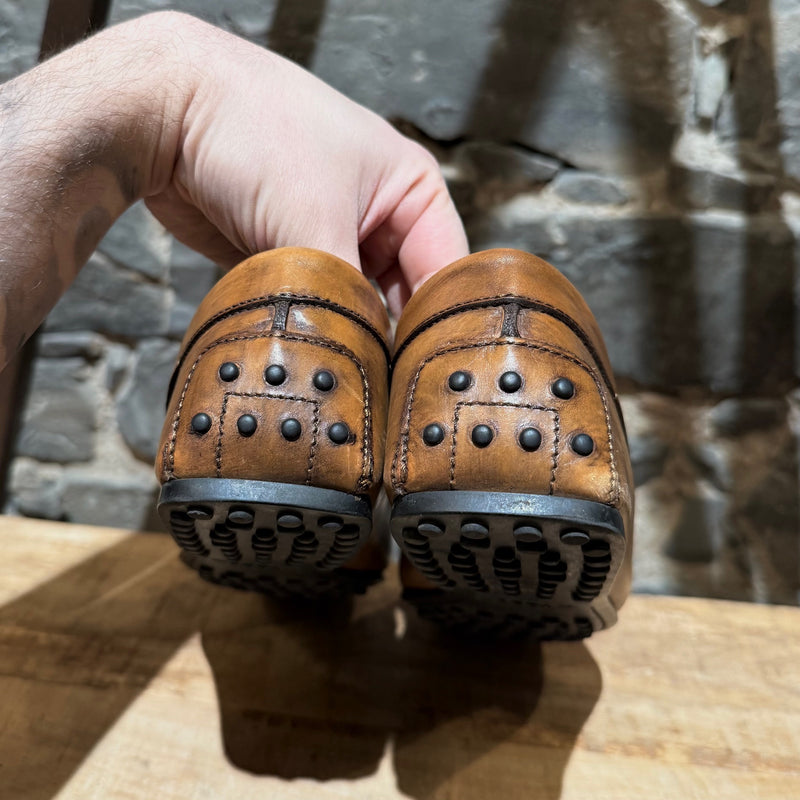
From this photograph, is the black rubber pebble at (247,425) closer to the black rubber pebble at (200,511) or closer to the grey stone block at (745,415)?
the black rubber pebble at (200,511)

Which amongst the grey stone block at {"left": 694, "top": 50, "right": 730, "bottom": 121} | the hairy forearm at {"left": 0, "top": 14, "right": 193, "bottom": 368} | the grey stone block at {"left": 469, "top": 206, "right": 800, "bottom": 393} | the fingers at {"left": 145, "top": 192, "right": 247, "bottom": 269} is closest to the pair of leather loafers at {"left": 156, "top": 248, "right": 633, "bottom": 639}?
the hairy forearm at {"left": 0, "top": 14, "right": 193, "bottom": 368}

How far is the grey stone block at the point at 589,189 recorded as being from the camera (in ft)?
3.89

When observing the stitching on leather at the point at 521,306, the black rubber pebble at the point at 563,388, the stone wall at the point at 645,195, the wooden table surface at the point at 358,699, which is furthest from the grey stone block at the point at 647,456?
the black rubber pebble at the point at 563,388

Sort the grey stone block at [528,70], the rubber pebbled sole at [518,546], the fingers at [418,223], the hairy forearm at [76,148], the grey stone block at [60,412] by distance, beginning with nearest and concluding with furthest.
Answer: the rubber pebbled sole at [518,546] < the hairy forearm at [76,148] < the fingers at [418,223] < the grey stone block at [528,70] < the grey stone block at [60,412]

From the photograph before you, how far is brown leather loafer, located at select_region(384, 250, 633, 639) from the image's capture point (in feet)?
1.58

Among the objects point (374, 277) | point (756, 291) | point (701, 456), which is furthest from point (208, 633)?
point (756, 291)

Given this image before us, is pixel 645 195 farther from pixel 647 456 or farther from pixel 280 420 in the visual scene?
pixel 280 420

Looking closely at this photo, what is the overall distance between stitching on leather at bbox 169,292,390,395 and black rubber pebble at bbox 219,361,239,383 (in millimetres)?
57

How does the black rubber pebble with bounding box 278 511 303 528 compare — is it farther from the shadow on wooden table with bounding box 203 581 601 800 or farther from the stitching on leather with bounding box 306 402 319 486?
the shadow on wooden table with bounding box 203 581 601 800

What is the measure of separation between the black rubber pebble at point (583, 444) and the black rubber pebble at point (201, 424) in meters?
0.25

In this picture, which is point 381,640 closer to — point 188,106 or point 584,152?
point 188,106

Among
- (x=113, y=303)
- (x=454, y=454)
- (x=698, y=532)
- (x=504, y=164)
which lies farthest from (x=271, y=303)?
(x=698, y=532)

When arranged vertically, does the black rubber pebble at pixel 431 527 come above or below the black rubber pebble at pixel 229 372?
below

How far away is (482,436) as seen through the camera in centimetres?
49
